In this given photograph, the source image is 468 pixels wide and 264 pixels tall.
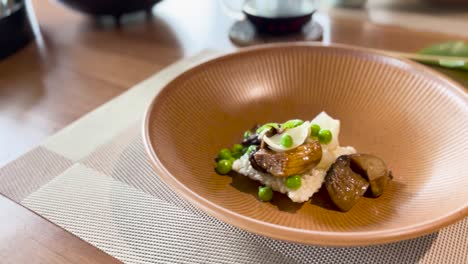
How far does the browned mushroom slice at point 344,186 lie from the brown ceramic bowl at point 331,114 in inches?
0.9

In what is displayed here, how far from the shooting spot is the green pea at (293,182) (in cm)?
80

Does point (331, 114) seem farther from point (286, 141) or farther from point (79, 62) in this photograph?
point (79, 62)

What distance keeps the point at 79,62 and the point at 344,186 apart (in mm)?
1037

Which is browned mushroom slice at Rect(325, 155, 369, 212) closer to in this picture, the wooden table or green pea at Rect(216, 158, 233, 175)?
green pea at Rect(216, 158, 233, 175)

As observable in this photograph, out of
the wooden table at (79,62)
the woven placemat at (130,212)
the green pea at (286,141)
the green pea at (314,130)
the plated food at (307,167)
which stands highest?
the green pea at (286,141)

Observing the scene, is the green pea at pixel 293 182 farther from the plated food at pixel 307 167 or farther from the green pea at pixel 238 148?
the green pea at pixel 238 148

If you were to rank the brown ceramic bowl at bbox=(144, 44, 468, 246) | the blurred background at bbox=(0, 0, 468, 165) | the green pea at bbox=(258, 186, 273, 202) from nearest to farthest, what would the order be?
the brown ceramic bowl at bbox=(144, 44, 468, 246)
the green pea at bbox=(258, 186, 273, 202)
the blurred background at bbox=(0, 0, 468, 165)

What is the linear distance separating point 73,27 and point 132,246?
121 centimetres

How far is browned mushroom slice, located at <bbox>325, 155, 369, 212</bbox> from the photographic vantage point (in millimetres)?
795

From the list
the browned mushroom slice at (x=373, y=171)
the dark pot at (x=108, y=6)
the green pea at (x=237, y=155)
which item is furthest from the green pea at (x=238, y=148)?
the dark pot at (x=108, y=6)

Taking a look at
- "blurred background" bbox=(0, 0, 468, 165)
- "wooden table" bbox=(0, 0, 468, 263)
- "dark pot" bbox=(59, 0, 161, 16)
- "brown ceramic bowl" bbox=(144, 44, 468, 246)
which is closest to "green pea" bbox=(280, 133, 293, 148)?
"brown ceramic bowl" bbox=(144, 44, 468, 246)

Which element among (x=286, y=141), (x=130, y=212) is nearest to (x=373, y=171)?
(x=286, y=141)

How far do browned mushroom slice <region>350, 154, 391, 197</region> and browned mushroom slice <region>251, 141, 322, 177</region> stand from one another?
8 centimetres

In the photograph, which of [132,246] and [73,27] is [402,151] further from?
[73,27]
